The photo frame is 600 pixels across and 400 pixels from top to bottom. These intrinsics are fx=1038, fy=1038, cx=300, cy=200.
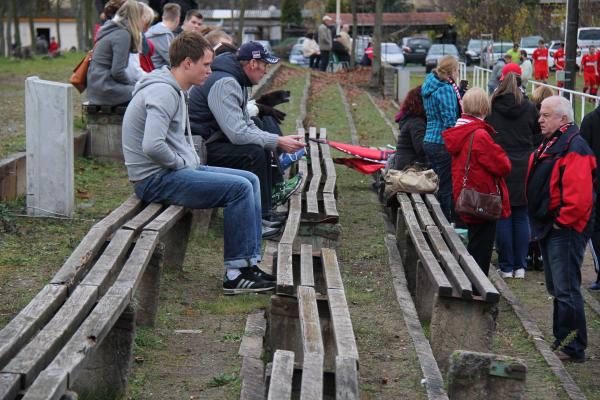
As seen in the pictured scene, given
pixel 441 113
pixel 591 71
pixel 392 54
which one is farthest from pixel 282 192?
pixel 392 54

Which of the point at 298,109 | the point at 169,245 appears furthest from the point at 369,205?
the point at 298,109

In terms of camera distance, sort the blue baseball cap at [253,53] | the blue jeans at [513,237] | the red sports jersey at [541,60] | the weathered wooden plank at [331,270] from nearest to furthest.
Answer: the weathered wooden plank at [331,270] → the blue baseball cap at [253,53] → the blue jeans at [513,237] → the red sports jersey at [541,60]

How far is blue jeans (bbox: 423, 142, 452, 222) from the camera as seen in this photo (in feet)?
31.9

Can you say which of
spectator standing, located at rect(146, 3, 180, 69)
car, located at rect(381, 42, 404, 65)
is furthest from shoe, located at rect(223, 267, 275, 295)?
car, located at rect(381, 42, 404, 65)

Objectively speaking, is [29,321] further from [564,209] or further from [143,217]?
[564,209]

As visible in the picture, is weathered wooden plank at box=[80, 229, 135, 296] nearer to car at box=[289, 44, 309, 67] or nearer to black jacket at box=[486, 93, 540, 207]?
black jacket at box=[486, 93, 540, 207]

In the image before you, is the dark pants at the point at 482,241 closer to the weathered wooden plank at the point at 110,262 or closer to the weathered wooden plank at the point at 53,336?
the weathered wooden plank at the point at 110,262

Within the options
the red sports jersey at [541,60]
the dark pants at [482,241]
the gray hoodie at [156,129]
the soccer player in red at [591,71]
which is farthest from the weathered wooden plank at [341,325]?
the red sports jersey at [541,60]

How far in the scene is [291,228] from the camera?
7.36m

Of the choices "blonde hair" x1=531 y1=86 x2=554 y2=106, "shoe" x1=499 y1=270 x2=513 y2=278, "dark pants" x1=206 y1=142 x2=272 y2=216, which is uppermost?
"blonde hair" x1=531 y1=86 x2=554 y2=106

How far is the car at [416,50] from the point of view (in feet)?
176

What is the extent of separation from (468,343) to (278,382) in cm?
223

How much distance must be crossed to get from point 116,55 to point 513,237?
13.7 ft

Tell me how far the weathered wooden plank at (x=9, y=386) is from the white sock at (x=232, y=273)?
311cm
